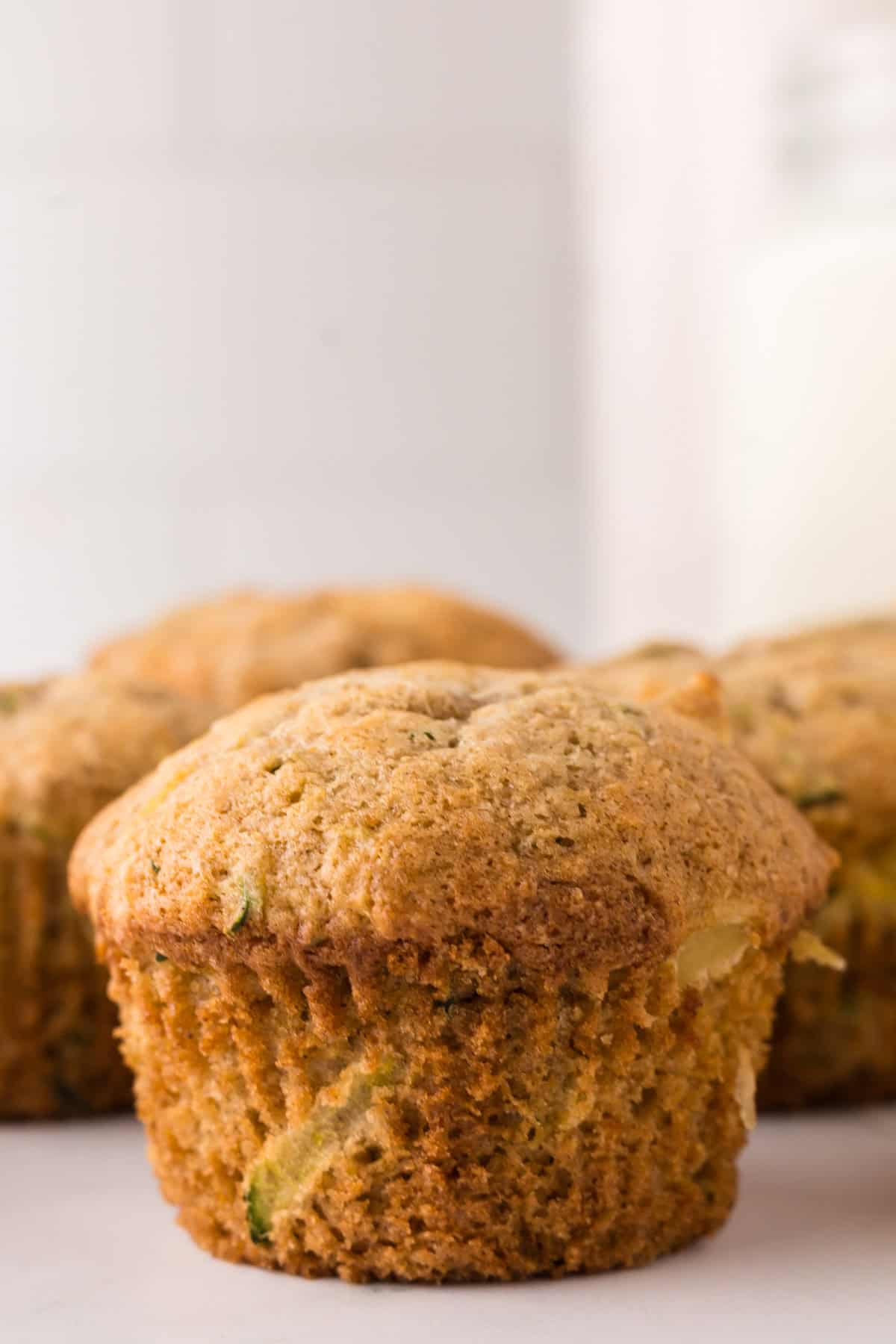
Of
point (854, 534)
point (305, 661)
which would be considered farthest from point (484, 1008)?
point (854, 534)

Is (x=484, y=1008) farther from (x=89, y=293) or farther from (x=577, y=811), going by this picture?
(x=89, y=293)

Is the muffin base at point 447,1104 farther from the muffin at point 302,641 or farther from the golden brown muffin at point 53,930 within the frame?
the muffin at point 302,641

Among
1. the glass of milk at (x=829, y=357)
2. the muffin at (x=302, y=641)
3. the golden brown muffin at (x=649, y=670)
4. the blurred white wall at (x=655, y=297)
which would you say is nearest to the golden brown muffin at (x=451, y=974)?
the golden brown muffin at (x=649, y=670)

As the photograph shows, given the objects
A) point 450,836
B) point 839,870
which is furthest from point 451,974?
point 839,870

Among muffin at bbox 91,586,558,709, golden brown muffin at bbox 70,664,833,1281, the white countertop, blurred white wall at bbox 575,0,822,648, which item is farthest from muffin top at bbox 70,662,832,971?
blurred white wall at bbox 575,0,822,648

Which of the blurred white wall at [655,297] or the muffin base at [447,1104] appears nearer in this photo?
the muffin base at [447,1104]

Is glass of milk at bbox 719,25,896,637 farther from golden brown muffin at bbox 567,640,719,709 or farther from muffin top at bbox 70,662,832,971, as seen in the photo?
muffin top at bbox 70,662,832,971
